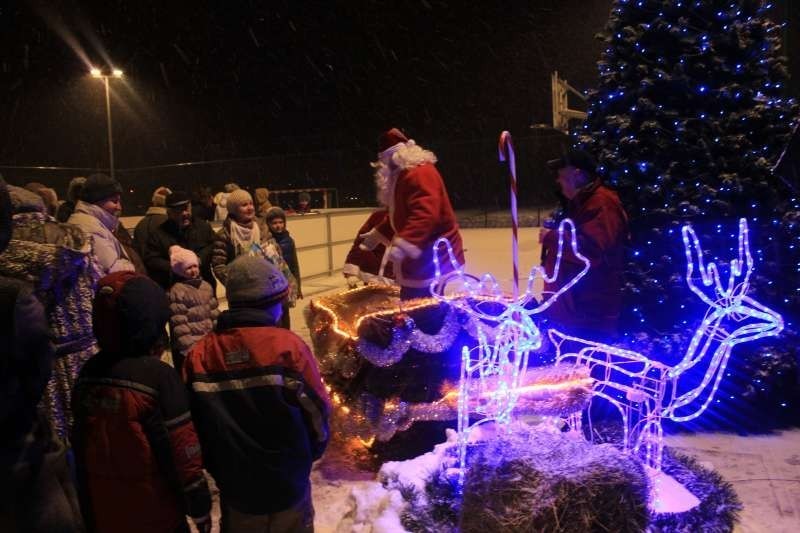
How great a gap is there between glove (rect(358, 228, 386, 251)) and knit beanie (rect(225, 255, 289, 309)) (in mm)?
2487

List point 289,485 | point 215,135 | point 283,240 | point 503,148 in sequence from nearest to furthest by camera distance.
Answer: point 289,485 < point 503,148 < point 283,240 < point 215,135

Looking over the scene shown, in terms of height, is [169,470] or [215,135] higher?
[215,135]

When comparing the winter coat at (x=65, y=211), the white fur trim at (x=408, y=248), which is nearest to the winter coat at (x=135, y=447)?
the white fur trim at (x=408, y=248)

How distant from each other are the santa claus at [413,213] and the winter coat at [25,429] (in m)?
2.68

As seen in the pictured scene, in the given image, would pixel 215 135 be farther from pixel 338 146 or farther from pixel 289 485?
pixel 289 485

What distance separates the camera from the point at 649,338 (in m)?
4.55

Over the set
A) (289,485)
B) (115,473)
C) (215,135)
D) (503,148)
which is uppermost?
(215,135)

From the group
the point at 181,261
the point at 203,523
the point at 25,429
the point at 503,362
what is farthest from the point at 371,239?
the point at 25,429

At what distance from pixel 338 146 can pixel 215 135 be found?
19.8 ft

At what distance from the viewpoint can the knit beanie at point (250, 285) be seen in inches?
102

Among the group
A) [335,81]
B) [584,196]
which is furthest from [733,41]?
[335,81]

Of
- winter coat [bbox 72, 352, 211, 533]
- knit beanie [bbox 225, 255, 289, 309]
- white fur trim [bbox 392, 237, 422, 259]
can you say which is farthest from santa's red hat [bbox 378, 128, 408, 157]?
winter coat [bbox 72, 352, 211, 533]

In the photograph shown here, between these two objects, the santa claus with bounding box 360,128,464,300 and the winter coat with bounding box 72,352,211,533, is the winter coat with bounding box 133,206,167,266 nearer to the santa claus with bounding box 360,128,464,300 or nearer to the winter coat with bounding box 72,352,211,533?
the santa claus with bounding box 360,128,464,300

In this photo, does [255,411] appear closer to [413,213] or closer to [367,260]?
[413,213]
